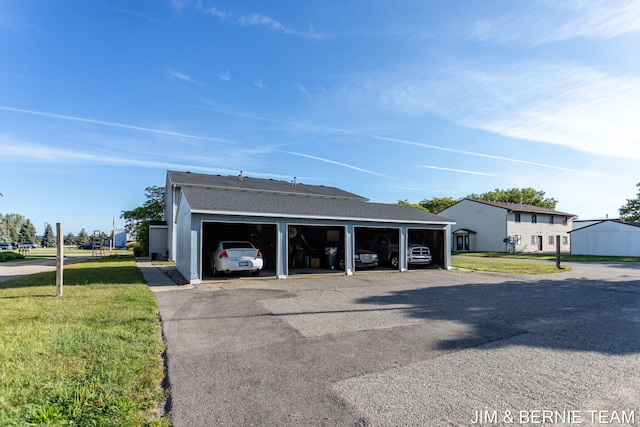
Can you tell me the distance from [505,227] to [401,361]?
1431 inches

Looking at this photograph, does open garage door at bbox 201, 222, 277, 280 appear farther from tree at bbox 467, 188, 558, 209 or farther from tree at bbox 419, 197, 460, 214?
tree at bbox 467, 188, 558, 209

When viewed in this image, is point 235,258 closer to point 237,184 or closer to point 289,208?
point 289,208

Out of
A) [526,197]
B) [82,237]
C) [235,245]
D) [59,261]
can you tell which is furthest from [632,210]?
[82,237]

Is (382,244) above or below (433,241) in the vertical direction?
below

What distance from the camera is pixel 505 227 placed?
35.8 m

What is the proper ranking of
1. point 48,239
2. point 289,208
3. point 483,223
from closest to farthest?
point 289,208 → point 483,223 → point 48,239

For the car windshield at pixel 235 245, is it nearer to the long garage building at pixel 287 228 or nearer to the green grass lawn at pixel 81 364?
the long garage building at pixel 287 228

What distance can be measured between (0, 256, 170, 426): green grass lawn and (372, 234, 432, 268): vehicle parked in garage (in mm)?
12391

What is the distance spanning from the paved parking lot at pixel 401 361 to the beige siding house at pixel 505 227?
97.6 ft

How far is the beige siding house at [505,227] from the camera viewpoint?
3622cm

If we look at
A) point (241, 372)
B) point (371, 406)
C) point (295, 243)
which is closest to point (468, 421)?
point (371, 406)

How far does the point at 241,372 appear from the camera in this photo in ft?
13.2

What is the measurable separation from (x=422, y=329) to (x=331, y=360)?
2260 millimetres

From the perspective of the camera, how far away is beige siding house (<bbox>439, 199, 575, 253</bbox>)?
119ft
